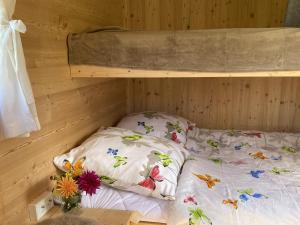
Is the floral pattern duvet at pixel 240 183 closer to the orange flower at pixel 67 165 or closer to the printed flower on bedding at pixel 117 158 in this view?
Result: the printed flower on bedding at pixel 117 158

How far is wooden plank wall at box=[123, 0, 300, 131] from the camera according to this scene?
7.89 ft

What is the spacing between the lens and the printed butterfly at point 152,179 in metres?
1.33

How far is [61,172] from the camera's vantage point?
1.50 meters

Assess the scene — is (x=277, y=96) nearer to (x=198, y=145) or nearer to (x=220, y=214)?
(x=198, y=145)

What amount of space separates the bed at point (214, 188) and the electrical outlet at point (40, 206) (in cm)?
15

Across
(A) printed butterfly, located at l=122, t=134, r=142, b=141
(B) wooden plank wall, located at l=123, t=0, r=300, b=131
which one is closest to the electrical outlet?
(A) printed butterfly, located at l=122, t=134, r=142, b=141

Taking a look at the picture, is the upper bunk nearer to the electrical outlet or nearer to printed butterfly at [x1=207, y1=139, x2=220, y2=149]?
the electrical outlet

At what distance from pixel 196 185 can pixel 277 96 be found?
1.42 meters

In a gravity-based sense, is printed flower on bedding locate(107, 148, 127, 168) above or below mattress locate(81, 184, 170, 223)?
above

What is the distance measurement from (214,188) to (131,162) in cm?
42

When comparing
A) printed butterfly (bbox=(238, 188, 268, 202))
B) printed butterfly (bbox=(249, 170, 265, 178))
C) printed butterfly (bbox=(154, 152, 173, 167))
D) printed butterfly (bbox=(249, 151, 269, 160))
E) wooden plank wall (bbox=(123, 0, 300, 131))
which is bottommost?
printed butterfly (bbox=(238, 188, 268, 202))

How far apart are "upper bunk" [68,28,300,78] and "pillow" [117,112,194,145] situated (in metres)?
0.64

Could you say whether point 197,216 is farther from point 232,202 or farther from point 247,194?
point 247,194

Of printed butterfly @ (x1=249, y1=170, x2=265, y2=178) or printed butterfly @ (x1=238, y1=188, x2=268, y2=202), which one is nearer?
printed butterfly @ (x1=238, y1=188, x2=268, y2=202)
